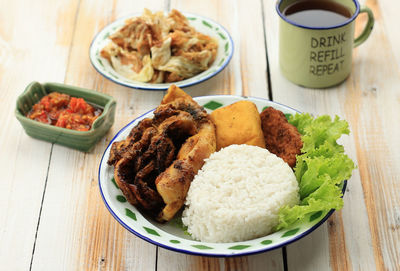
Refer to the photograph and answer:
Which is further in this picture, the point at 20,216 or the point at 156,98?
the point at 156,98

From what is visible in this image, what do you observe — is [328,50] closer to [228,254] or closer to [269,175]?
[269,175]

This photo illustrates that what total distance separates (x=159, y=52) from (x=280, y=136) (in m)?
1.04

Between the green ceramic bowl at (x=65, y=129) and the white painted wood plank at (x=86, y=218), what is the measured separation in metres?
0.07

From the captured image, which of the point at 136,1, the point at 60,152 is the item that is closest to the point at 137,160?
the point at 60,152

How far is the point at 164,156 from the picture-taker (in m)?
2.06

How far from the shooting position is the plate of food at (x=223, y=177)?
1.86m

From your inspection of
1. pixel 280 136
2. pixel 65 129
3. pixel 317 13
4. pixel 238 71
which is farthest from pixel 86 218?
pixel 317 13

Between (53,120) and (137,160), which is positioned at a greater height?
(137,160)

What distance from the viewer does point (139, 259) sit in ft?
6.84

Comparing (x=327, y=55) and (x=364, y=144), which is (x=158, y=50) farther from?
(x=364, y=144)

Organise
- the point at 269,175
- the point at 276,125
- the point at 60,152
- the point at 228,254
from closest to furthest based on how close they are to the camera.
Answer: the point at 228,254 → the point at 269,175 → the point at 276,125 → the point at 60,152

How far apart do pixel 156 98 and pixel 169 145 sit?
2.92 feet

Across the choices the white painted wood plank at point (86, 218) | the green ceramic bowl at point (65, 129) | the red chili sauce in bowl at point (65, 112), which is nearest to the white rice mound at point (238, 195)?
the white painted wood plank at point (86, 218)

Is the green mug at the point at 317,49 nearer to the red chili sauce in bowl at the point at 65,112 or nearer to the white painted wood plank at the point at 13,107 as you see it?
the red chili sauce in bowl at the point at 65,112
